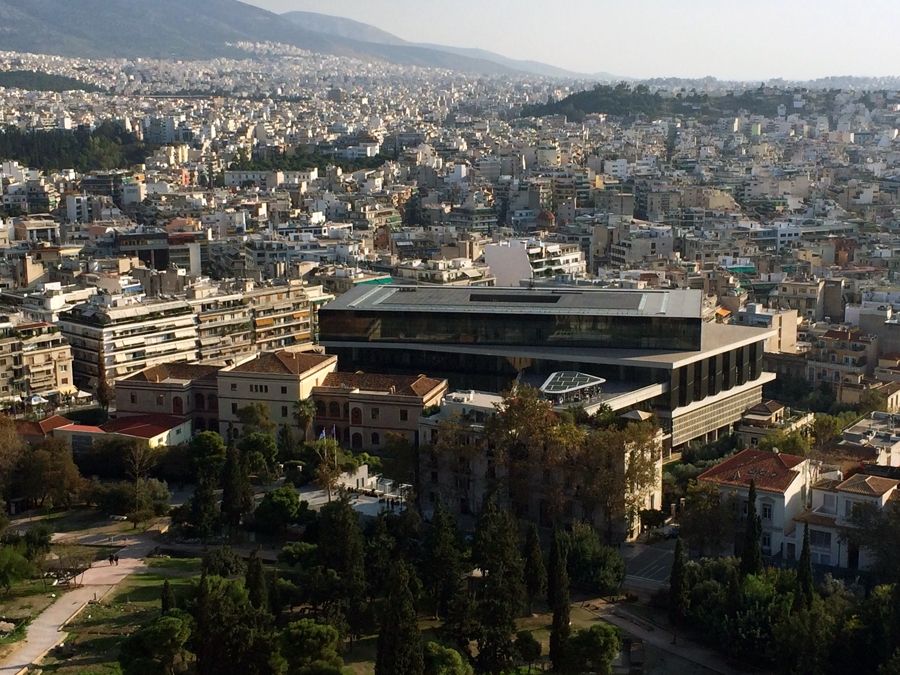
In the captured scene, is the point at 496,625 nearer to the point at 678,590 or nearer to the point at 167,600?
the point at 678,590

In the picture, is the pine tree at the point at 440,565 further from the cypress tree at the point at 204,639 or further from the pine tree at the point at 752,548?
the pine tree at the point at 752,548

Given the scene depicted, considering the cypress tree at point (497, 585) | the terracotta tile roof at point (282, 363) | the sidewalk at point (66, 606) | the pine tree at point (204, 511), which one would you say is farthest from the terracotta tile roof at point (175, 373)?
the cypress tree at point (497, 585)

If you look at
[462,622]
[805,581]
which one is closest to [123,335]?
[462,622]

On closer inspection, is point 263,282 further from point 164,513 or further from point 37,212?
point 37,212

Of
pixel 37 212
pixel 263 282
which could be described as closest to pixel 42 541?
pixel 263 282

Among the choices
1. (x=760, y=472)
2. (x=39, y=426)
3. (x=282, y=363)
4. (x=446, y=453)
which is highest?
(x=282, y=363)
